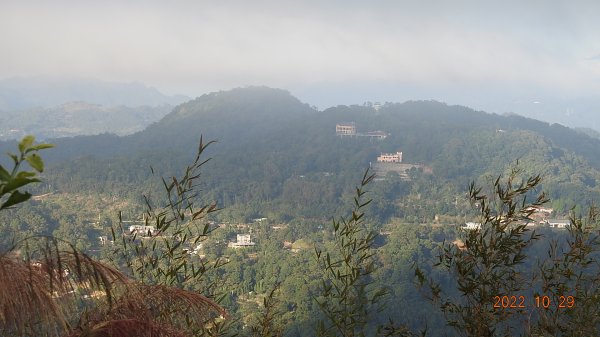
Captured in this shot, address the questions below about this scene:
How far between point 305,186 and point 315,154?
30.3 feet

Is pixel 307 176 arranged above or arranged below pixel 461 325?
below

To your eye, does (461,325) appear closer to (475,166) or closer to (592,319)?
(592,319)

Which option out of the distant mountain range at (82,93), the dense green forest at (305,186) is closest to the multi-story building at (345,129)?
the dense green forest at (305,186)

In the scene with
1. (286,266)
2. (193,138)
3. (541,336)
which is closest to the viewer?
(541,336)

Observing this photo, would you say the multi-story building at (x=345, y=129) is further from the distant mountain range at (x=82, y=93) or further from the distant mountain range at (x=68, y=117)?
the distant mountain range at (x=82, y=93)

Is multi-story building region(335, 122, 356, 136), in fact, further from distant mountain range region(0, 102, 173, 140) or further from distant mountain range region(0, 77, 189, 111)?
distant mountain range region(0, 77, 189, 111)

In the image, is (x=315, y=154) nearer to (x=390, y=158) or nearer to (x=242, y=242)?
(x=390, y=158)

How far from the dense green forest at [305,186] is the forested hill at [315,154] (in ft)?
0.43

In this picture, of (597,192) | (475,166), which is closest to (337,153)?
(475,166)

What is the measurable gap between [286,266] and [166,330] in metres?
17.3

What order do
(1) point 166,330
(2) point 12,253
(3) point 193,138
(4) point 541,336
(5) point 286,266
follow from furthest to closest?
(3) point 193,138
(5) point 286,266
(4) point 541,336
(1) point 166,330
(2) point 12,253

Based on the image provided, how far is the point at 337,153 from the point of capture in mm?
42750

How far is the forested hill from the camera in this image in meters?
33.2

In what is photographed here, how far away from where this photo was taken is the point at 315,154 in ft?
140
